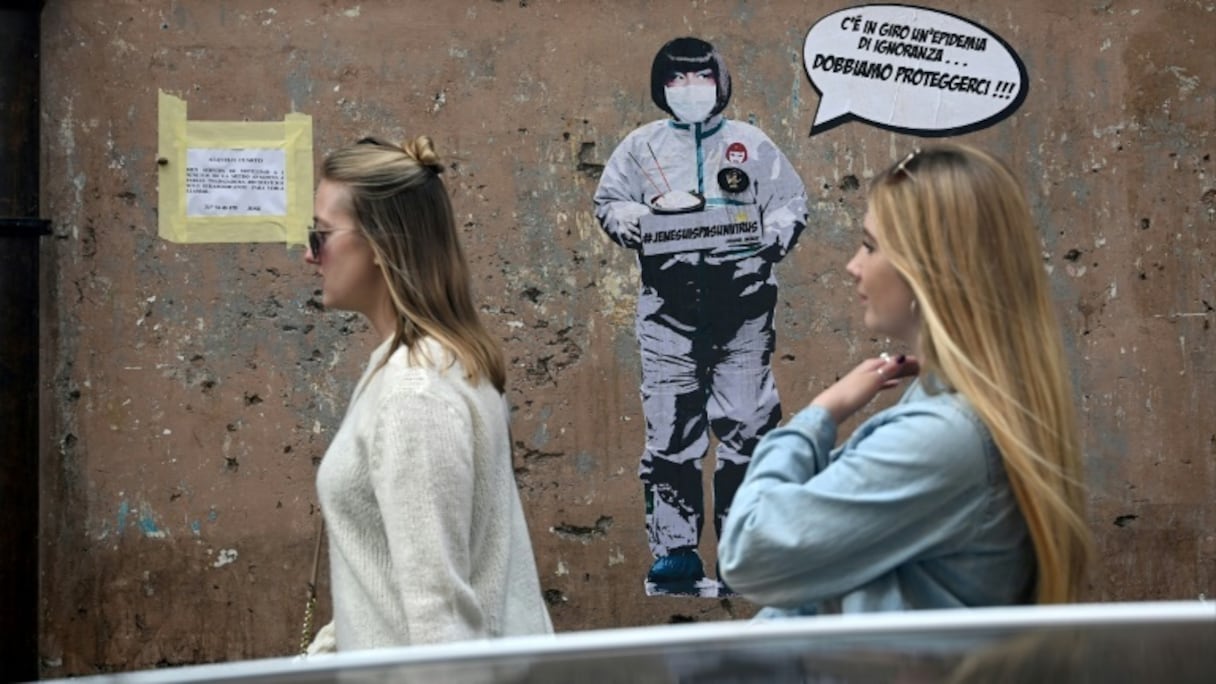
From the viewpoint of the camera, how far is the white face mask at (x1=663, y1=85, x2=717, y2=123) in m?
5.51

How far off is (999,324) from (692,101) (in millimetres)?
3360

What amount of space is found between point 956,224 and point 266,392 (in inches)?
139

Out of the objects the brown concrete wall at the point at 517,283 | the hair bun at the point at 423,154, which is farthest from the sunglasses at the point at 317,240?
the brown concrete wall at the point at 517,283

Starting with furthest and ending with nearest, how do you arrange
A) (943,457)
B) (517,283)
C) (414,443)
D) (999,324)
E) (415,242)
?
(517,283), (415,242), (414,443), (999,324), (943,457)

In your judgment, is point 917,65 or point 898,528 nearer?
point 898,528

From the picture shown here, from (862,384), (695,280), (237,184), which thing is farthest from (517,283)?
(862,384)

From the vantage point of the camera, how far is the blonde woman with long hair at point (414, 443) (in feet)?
8.23

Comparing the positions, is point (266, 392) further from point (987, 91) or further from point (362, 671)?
point (362, 671)

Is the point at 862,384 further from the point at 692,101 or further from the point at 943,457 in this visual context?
the point at 692,101

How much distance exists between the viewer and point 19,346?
5.34 m

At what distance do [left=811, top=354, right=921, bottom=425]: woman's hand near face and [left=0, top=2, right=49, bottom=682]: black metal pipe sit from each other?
3621mm

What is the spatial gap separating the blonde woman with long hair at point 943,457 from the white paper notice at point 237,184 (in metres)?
3.42

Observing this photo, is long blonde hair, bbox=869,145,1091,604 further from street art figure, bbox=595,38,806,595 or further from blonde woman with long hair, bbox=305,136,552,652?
street art figure, bbox=595,38,806,595

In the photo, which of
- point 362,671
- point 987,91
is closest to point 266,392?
point 987,91
